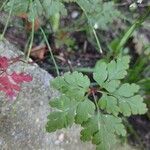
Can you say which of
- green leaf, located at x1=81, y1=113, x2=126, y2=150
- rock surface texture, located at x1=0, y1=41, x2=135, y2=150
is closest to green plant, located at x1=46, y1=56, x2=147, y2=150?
green leaf, located at x1=81, y1=113, x2=126, y2=150

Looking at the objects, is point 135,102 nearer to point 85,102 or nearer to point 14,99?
point 85,102

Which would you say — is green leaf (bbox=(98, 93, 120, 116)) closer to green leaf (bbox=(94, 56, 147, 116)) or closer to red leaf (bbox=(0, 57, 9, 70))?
green leaf (bbox=(94, 56, 147, 116))

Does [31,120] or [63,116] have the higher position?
[63,116]

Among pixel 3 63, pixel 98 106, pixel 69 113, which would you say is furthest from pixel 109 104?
pixel 3 63

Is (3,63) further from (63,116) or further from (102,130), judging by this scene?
(102,130)

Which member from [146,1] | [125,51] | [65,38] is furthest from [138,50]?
[65,38]

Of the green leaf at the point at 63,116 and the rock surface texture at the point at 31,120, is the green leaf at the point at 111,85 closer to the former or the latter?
the green leaf at the point at 63,116

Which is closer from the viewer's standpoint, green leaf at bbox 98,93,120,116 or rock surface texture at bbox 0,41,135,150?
green leaf at bbox 98,93,120,116
